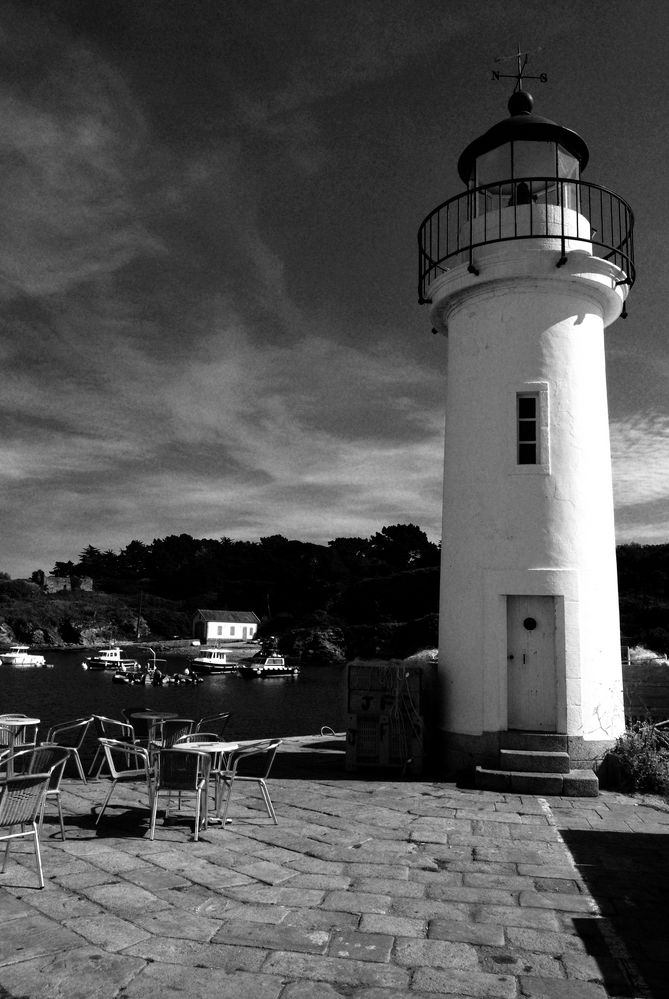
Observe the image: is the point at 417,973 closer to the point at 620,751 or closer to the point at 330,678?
the point at 620,751

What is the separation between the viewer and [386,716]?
9.79m

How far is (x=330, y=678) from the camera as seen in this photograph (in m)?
70.5

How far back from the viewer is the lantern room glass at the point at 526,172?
34.8 ft

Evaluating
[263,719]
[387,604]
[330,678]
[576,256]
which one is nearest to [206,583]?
[387,604]

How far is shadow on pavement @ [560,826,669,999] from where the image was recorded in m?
4.06

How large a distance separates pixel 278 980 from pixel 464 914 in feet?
4.77

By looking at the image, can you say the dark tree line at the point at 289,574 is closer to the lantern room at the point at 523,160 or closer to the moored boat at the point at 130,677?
the moored boat at the point at 130,677

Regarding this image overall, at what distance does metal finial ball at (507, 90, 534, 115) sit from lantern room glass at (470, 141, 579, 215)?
0.76 m

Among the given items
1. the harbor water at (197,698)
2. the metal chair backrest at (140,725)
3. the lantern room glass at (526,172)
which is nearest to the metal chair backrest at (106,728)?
the metal chair backrest at (140,725)

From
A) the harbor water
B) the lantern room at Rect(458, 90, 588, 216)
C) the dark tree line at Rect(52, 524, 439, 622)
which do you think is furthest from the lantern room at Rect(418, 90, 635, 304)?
the dark tree line at Rect(52, 524, 439, 622)

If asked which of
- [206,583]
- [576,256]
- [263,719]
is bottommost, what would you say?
[263,719]

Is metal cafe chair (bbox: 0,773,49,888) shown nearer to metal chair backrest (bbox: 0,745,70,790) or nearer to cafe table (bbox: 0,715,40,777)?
metal chair backrest (bbox: 0,745,70,790)

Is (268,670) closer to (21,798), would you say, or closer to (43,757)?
(43,757)

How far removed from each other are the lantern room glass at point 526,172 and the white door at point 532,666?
17.4 ft
